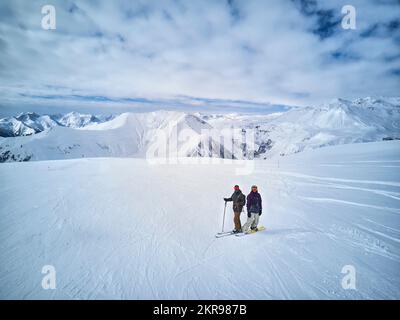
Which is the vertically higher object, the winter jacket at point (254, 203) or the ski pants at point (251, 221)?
the winter jacket at point (254, 203)

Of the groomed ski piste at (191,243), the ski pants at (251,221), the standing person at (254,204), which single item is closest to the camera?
the groomed ski piste at (191,243)

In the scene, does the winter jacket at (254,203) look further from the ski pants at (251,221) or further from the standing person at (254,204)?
the ski pants at (251,221)

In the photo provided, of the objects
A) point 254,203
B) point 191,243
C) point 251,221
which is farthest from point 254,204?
point 191,243

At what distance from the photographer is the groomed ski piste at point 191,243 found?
5.71 m

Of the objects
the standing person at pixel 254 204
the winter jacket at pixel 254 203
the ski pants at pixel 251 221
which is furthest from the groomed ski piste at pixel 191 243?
the winter jacket at pixel 254 203

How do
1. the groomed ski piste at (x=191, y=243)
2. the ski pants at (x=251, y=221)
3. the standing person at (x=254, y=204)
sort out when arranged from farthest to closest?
the ski pants at (x=251, y=221), the standing person at (x=254, y=204), the groomed ski piste at (x=191, y=243)

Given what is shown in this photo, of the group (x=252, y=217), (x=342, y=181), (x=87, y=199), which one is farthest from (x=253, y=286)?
(x=342, y=181)

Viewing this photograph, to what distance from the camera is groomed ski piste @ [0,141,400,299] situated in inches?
225

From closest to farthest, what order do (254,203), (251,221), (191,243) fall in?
1. (191,243)
2. (254,203)
3. (251,221)

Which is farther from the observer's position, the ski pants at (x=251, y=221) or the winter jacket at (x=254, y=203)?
the ski pants at (x=251, y=221)

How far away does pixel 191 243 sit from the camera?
7973 millimetres

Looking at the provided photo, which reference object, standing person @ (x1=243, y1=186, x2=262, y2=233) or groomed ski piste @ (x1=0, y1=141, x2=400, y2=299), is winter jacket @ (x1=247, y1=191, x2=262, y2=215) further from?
groomed ski piste @ (x1=0, y1=141, x2=400, y2=299)

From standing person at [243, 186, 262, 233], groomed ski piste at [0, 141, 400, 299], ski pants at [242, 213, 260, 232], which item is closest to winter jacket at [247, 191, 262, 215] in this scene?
standing person at [243, 186, 262, 233]

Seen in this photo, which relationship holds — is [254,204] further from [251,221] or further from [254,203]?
[251,221]
